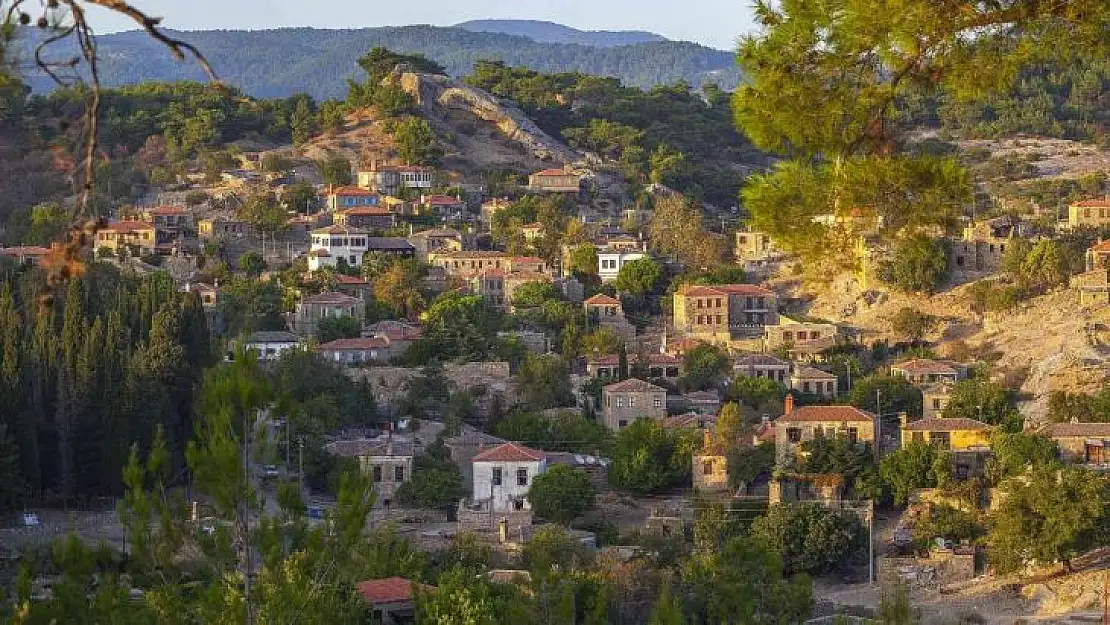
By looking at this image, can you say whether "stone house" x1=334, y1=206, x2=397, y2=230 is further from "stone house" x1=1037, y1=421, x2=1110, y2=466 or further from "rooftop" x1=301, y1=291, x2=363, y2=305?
"stone house" x1=1037, y1=421, x2=1110, y2=466

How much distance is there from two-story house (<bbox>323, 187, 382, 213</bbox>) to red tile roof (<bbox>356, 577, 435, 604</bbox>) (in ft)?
97.6

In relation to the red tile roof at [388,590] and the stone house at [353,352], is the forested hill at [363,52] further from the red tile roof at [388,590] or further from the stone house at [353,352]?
the red tile roof at [388,590]

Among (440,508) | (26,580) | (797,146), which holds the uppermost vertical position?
(797,146)

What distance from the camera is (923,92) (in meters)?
12.6

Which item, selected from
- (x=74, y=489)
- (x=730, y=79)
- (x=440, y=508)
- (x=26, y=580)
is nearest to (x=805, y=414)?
(x=440, y=508)

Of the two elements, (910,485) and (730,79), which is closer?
(910,485)

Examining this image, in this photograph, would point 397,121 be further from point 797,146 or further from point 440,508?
point 797,146

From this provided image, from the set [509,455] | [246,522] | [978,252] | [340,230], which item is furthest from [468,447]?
[246,522]

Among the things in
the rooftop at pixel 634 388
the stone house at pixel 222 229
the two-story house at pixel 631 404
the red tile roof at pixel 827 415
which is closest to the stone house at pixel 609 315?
the rooftop at pixel 634 388

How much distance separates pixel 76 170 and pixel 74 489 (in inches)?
1111

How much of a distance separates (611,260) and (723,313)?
495cm

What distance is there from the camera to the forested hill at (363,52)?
175000 millimetres

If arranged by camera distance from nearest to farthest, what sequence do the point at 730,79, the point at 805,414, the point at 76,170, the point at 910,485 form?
the point at 76,170 → the point at 910,485 → the point at 805,414 → the point at 730,79

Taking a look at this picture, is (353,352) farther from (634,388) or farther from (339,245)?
(339,245)
